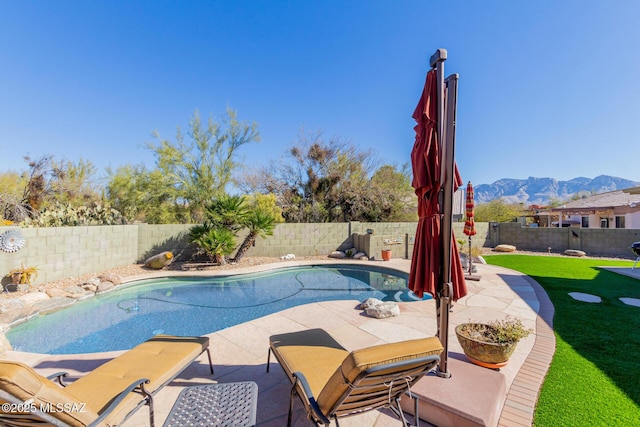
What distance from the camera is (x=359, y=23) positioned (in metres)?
10.0

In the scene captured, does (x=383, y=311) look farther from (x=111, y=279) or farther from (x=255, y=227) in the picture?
(x=111, y=279)

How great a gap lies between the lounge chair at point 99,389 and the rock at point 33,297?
558 centimetres

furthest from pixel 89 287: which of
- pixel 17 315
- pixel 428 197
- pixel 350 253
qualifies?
pixel 350 253

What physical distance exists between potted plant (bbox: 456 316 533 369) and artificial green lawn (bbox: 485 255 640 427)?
43cm

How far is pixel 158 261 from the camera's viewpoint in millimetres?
9867

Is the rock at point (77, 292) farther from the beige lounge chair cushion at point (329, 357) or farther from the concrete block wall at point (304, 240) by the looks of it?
the beige lounge chair cushion at point (329, 357)

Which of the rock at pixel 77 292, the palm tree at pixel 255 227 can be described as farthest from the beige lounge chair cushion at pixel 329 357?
the palm tree at pixel 255 227

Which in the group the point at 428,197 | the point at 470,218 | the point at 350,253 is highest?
the point at 428,197

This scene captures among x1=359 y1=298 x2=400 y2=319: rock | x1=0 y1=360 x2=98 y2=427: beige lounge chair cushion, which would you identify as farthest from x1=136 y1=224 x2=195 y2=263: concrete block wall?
x1=0 y1=360 x2=98 y2=427: beige lounge chair cushion

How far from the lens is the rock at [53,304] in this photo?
5.80m

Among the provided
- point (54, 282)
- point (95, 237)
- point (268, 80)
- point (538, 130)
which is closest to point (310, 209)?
point (268, 80)

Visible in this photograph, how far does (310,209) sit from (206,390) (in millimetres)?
15080

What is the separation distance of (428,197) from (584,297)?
20.4 ft

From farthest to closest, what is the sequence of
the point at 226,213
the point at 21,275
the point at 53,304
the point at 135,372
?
the point at 226,213 < the point at 21,275 < the point at 53,304 < the point at 135,372
